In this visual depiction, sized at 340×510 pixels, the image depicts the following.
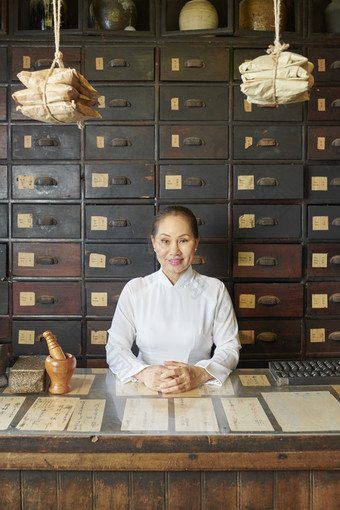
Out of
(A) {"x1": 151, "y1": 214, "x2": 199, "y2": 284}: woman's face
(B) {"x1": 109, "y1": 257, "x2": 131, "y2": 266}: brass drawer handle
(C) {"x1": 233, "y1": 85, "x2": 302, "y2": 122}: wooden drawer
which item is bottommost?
(B) {"x1": 109, "y1": 257, "x2": 131, "y2": 266}: brass drawer handle

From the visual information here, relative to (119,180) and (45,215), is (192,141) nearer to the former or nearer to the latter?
(119,180)

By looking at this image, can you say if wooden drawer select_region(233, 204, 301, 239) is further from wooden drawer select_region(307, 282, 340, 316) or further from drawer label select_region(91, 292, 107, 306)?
drawer label select_region(91, 292, 107, 306)

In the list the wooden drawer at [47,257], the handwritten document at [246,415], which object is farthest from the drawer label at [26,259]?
the handwritten document at [246,415]

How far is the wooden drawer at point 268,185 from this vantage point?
120 inches

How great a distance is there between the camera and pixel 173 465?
1.36 m

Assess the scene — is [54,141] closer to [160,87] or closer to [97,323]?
[160,87]

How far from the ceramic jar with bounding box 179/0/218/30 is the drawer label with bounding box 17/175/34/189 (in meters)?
1.38

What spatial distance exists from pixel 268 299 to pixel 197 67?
1.53 m

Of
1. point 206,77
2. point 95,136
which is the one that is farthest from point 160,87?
point 95,136

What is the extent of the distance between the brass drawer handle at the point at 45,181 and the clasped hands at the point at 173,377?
1.66 m

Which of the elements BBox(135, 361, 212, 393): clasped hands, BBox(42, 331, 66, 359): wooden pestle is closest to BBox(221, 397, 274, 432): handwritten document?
BBox(135, 361, 212, 393): clasped hands

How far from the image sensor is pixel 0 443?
1.36m

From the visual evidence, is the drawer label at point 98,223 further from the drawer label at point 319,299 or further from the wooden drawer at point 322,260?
the drawer label at point 319,299

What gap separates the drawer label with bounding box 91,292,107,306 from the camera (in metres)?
3.08
